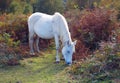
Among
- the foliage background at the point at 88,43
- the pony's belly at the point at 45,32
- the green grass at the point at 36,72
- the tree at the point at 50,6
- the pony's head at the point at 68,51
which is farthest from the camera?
the tree at the point at 50,6

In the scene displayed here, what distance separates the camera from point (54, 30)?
9320mm

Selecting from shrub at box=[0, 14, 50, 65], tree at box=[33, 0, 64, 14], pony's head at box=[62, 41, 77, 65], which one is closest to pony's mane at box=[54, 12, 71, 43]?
pony's head at box=[62, 41, 77, 65]

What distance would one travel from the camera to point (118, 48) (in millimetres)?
7430

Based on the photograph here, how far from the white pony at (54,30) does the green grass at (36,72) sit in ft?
1.46

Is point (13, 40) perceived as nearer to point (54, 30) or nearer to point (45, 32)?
point (45, 32)

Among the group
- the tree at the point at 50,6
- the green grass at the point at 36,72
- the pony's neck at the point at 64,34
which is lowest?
the green grass at the point at 36,72

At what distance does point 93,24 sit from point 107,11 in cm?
67

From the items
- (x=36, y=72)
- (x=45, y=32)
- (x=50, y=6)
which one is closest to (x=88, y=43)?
(x=45, y=32)

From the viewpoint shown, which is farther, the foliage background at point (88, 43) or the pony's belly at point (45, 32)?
the pony's belly at point (45, 32)

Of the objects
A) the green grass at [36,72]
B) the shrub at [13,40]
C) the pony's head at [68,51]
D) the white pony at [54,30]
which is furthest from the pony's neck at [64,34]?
the shrub at [13,40]

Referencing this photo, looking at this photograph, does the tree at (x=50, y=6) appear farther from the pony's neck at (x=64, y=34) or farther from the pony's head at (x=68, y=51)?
the pony's head at (x=68, y=51)

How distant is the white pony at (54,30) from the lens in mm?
8531

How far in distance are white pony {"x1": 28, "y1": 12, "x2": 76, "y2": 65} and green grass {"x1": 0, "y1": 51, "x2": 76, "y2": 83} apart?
446 millimetres

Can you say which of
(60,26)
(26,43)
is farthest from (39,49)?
(60,26)
